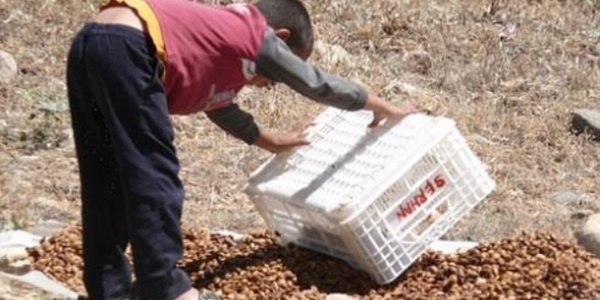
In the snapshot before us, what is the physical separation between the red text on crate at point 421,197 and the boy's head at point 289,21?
0.60 metres

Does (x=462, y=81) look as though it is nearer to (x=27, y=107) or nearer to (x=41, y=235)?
(x=27, y=107)

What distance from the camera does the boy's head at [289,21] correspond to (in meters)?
4.27

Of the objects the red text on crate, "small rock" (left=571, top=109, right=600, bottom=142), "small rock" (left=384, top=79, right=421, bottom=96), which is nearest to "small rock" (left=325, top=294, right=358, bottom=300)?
the red text on crate

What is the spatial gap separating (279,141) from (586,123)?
2817 millimetres

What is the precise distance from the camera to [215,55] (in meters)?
3.98

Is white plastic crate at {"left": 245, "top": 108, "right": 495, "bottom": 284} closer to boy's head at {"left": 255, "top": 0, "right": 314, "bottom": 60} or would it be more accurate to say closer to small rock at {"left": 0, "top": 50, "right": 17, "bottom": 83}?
boy's head at {"left": 255, "top": 0, "right": 314, "bottom": 60}

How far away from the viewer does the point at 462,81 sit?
771 cm

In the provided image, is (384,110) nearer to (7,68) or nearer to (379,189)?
(379,189)

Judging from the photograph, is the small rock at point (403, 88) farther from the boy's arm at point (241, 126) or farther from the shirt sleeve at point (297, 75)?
the shirt sleeve at point (297, 75)

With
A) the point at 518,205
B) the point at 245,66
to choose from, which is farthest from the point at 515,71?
the point at 245,66

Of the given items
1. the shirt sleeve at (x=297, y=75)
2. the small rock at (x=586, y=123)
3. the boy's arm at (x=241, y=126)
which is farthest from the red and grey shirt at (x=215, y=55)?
the small rock at (x=586, y=123)

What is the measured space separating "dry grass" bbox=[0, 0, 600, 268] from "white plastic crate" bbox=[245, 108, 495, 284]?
92 centimetres

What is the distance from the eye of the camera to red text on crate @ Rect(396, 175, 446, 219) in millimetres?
4408

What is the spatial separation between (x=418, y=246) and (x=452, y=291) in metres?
0.19
